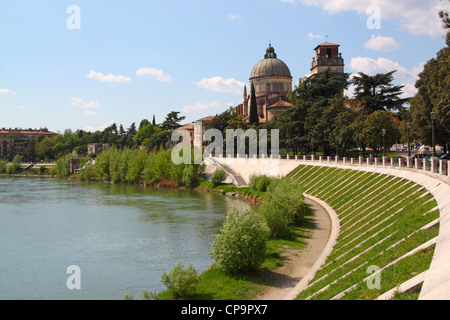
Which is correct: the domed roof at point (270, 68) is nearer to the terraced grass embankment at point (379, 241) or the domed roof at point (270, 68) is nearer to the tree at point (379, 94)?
the tree at point (379, 94)

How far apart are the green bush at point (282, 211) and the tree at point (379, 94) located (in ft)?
95.7

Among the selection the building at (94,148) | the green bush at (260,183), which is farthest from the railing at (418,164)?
the building at (94,148)

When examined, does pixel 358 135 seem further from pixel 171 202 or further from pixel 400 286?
pixel 400 286

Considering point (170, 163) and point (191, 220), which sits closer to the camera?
point (191, 220)

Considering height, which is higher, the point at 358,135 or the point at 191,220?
the point at 358,135

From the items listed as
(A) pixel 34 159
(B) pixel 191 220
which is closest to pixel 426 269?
(B) pixel 191 220

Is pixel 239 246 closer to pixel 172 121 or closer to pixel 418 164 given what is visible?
pixel 418 164

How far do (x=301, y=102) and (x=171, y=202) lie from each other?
25956 millimetres

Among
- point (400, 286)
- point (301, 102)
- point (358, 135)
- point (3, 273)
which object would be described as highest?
point (301, 102)

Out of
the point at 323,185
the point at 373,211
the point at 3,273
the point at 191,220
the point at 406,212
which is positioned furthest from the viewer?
the point at 323,185

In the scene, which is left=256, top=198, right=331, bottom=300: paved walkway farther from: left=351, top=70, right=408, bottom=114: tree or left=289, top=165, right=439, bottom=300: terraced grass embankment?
left=351, top=70, right=408, bottom=114: tree

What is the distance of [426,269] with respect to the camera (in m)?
9.45

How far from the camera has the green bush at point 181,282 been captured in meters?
14.4

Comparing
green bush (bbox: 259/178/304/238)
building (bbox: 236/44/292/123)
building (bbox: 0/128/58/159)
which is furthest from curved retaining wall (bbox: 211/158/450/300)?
building (bbox: 0/128/58/159)
